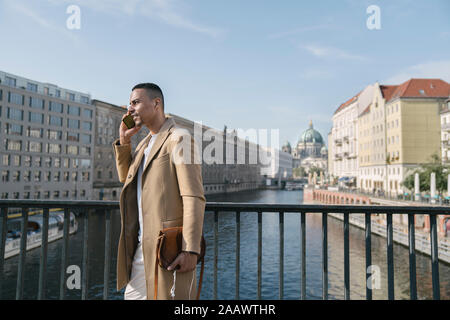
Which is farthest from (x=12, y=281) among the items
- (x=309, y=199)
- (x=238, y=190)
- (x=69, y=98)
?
(x=238, y=190)

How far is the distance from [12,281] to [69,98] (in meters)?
42.3

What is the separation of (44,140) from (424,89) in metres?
59.8

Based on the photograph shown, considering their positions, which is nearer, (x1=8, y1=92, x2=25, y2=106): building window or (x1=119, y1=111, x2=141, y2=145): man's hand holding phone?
(x1=119, y1=111, x2=141, y2=145): man's hand holding phone

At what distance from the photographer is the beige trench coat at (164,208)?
255 cm

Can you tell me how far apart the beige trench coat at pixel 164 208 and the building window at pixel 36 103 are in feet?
188

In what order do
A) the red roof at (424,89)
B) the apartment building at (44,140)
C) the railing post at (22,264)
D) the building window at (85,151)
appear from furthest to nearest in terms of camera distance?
the building window at (85,151)
the red roof at (424,89)
the apartment building at (44,140)
the railing post at (22,264)

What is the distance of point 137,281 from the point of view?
2.83 m

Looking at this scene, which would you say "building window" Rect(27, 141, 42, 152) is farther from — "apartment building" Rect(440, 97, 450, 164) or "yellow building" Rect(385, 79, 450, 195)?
"apartment building" Rect(440, 97, 450, 164)

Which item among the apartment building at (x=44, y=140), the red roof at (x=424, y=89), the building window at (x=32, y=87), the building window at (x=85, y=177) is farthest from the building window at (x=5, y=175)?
the red roof at (x=424, y=89)

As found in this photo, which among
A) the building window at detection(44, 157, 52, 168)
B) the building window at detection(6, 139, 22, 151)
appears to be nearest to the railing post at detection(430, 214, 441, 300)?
the building window at detection(6, 139, 22, 151)

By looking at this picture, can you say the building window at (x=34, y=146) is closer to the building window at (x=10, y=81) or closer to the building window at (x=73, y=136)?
the building window at (x=73, y=136)

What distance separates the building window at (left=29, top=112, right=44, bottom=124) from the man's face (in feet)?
186

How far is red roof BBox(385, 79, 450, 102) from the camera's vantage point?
177 ft
